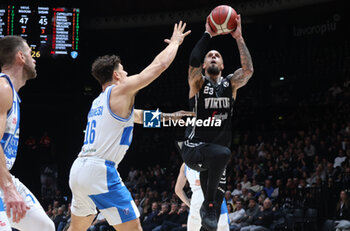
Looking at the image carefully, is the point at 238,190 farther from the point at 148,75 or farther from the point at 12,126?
the point at 12,126

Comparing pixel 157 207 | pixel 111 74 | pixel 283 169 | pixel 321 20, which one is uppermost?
pixel 321 20

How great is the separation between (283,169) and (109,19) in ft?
31.2

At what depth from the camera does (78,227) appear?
443 centimetres

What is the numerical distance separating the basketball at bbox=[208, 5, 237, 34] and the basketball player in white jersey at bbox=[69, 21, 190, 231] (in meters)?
1.17

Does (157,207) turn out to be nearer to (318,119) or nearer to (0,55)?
(318,119)

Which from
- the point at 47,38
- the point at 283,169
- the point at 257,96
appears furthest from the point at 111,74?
the point at 257,96

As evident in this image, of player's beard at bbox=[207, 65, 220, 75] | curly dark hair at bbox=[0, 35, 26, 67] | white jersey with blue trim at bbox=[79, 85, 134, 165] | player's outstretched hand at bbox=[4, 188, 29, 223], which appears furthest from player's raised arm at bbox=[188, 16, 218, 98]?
player's outstretched hand at bbox=[4, 188, 29, 223]

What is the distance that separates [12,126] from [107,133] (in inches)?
37.5

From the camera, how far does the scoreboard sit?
14039mm

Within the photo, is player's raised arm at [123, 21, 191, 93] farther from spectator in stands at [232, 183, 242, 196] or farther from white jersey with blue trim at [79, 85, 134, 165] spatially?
spectator in stands at [232, 183, 242, 196]

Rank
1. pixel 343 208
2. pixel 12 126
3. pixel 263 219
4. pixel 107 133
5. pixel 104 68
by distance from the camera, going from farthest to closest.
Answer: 1. pixel 263 219
2. pixel 343 208
3. pixel 104 68
4. pixel 107 133
5. pixel 12 126

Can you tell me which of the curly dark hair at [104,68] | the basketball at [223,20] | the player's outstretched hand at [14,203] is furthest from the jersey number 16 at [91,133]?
the basketball at [223,20]

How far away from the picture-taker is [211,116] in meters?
5.39

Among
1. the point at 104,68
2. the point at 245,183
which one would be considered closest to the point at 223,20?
the point at 104,68
